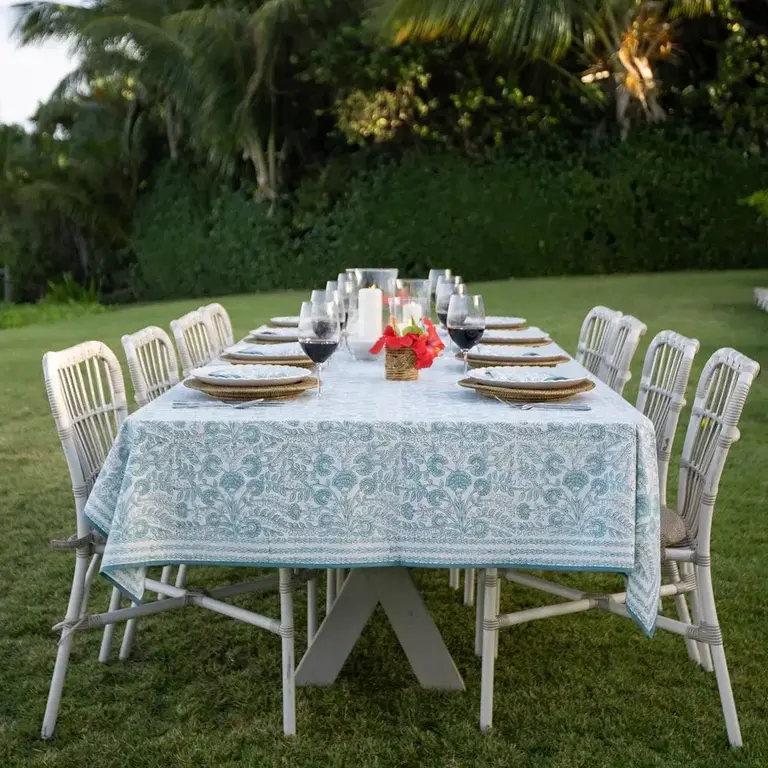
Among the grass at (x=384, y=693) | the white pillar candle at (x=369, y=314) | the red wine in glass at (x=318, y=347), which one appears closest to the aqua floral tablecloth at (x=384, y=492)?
the red wine in glass at (x=318, y=347)

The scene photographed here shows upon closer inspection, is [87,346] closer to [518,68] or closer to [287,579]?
[287,579]

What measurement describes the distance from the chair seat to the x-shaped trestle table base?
66 centimetres

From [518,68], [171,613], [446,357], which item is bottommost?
[171,613]

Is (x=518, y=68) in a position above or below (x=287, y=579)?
above

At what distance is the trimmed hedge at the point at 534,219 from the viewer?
13.4 meters

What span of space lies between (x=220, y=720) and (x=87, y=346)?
1047 millimetres

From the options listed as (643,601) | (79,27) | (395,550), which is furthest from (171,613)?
(79,27)

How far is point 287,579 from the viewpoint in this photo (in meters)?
2.50

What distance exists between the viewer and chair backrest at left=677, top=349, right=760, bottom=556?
8.15ft

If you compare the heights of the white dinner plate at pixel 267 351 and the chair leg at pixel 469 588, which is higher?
the white dinner plate at pixel 267 351

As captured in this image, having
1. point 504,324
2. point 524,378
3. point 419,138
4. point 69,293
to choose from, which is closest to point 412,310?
point 524,378

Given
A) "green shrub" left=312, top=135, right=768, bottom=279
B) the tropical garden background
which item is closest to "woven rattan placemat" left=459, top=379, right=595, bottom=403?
the tropical garden background

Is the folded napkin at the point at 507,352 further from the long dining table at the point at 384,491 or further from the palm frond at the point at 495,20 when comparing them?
the palm frond at the point at 495,20

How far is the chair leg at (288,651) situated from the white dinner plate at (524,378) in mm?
672
